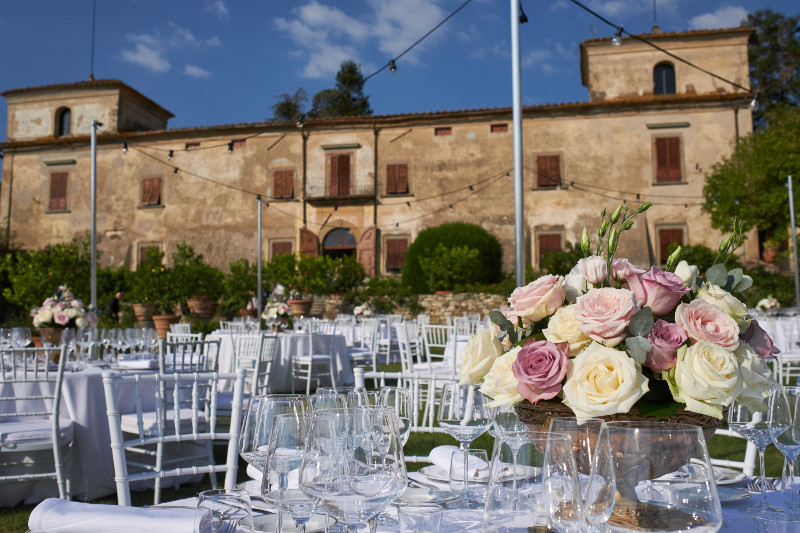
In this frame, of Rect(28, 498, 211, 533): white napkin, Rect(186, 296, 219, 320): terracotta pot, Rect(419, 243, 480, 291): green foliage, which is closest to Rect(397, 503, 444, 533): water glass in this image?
Rect(28, 498, 211, 533): white napkin

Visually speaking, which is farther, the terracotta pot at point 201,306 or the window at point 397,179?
the window at point 397,179

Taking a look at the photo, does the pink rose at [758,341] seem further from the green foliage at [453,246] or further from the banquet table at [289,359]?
the green foliage at [453,246]

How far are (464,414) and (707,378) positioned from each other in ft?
2.09

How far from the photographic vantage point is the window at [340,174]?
22.4 metres

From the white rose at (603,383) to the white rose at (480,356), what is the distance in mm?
238

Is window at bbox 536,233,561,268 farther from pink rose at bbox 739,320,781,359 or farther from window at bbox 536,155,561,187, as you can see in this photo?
pink rose at bbox 739,320,781,359

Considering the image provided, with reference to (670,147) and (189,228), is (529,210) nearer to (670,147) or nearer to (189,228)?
(670,147)

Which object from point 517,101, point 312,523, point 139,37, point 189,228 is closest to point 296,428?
point 312,523

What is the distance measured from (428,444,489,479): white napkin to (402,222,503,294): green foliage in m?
17.6

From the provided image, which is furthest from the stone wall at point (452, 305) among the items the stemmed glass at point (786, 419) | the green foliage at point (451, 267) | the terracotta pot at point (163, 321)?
the stemmed glass at point (786, 419)

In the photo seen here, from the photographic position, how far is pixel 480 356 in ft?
4.81

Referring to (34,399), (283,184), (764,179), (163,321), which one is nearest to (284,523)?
(34,399)

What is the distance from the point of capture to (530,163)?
847 inches

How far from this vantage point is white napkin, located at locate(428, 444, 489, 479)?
161cm
